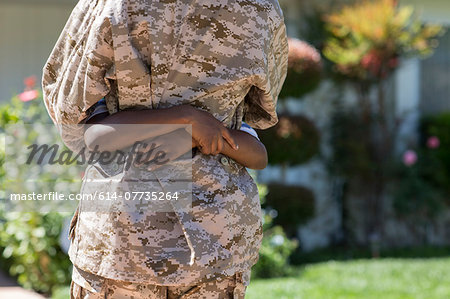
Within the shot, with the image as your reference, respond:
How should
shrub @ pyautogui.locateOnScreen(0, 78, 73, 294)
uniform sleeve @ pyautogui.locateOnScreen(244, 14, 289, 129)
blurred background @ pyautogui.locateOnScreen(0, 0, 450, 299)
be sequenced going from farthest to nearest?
blurred background @ pyautogui.locateOnScreen(0, 0, 450, 299)
shrub @ pyautogui.locateOnScreen(0, 78, 73, 294)
uniform sleeve @ pyautogui.locateOnScreen(244, 14, 289, 129)

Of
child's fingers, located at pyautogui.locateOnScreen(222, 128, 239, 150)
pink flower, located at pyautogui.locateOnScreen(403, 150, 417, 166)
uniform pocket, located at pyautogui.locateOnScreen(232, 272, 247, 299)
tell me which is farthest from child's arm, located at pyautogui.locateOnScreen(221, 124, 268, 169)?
pink flower, located at pyautogui.locateOnScreen(403, 150, 417, 166)

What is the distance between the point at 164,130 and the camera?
161cm

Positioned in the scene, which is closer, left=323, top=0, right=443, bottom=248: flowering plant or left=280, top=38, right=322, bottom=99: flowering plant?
left=280, top=38, right=322, bottom=99: flowering plant

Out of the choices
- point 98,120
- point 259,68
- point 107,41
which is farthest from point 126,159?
point 259,68

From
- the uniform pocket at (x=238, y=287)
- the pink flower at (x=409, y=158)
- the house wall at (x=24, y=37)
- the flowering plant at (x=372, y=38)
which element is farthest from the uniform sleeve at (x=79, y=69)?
the pink flower at (x=409, y=158)

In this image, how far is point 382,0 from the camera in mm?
7520

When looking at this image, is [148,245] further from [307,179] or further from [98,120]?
[307,179]

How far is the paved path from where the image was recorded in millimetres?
4703

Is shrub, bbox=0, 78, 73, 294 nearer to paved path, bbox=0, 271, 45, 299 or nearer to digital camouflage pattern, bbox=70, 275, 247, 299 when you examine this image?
paved path, bbox=0, 271, 45, 299

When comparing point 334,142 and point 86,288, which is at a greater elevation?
point 86,288

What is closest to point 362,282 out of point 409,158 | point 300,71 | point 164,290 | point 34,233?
point 300,71

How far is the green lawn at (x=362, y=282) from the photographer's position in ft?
15.6

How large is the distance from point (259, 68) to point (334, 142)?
660 cm

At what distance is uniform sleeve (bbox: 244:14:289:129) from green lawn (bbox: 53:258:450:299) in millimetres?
2829
